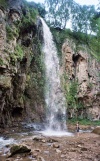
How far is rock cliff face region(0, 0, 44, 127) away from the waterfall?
81 centimetres

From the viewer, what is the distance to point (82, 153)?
11172mm

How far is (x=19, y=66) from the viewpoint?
2142 centimetres

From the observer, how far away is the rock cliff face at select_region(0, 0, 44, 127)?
17.1 meters

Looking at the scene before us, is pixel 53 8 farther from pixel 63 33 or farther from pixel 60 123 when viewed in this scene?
pixel 60 123

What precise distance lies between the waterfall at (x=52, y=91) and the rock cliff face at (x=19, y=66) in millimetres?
807

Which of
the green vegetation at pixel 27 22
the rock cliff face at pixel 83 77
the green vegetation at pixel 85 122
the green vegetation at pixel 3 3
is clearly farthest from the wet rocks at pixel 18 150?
the rock cliff face at pixel 83 77

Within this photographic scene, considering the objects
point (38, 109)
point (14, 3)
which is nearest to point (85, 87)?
point (38, 109)

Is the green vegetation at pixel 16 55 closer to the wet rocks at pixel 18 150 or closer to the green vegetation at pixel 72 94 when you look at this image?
the wet rocks at pixel 18 150

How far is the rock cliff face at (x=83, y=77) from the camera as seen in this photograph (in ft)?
106

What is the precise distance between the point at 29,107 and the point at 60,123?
3856 millimetres

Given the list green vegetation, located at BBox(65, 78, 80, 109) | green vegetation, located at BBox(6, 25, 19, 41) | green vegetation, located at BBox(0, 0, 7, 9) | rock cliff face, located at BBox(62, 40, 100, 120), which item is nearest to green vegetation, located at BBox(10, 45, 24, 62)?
green vegetation, located at BBox(6, 25, 19, 41)

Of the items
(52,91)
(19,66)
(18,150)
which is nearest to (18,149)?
(18,150)

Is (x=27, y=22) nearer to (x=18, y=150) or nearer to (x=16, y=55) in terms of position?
(x=16, y=55)

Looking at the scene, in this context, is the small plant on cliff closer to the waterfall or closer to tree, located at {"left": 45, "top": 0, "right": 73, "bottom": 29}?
the waterfall
